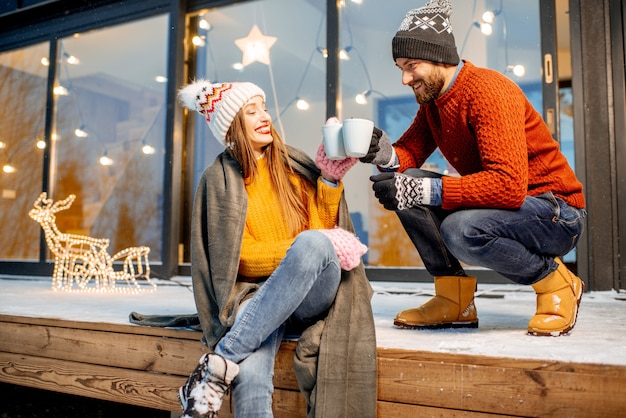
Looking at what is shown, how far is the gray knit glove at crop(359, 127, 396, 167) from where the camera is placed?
5.21 feet

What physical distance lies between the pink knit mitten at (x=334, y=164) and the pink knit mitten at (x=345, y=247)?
171mm

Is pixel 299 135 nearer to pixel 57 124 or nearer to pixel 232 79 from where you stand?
pixel 232 79

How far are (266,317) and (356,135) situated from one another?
0.52 meters

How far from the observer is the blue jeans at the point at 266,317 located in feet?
4.43

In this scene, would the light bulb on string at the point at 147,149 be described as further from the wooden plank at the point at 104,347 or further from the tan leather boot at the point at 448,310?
the tan leather boot at the point at 448,310

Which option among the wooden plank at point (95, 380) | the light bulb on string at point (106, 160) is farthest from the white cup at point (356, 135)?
the light bulb on string at point (106, 160)

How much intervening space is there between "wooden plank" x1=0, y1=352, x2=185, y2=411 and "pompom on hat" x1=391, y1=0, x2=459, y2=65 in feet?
4.07

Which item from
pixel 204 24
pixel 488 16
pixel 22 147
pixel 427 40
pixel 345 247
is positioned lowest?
pixel 345 247

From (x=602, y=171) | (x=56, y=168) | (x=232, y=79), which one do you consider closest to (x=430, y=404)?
(x=602, y=171)

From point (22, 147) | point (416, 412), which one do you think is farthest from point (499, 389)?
point (22, 147)

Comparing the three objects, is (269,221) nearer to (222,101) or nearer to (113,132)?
(222,101)

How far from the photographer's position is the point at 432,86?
162 centimetres

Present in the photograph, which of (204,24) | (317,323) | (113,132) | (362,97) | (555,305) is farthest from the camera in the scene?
(113,132)

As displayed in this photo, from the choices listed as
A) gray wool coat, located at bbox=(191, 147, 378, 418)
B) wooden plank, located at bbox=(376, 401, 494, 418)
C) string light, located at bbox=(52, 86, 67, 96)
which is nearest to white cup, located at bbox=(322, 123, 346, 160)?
gray wool coat, located at bbox=(191, 147, 378, 418)
